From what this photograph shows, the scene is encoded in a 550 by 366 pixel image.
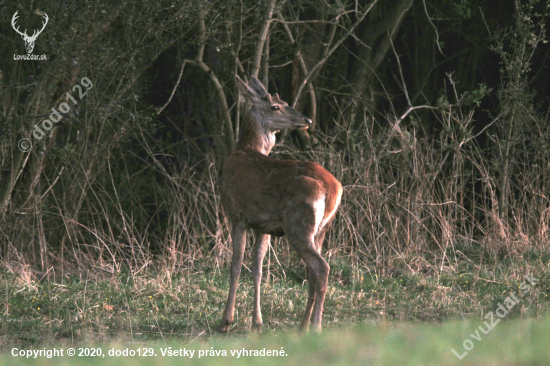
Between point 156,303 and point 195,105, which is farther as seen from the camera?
point 195,105

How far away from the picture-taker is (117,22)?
420 inches

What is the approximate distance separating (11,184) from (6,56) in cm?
177

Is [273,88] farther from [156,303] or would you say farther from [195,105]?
[156,303]

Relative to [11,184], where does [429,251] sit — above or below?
below

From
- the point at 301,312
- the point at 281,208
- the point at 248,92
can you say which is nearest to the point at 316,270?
the point at 281,208

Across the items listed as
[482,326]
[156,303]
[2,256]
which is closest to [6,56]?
[2,256]

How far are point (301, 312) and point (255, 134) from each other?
1876mm

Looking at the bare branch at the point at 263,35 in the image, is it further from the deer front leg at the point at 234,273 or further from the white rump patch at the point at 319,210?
the white rump patch at the point at 319,210

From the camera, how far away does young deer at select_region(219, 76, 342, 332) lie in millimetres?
6066

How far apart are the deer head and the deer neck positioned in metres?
0.02

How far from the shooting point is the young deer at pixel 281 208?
19.9 feet

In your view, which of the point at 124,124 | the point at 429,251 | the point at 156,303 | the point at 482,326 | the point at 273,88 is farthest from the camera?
the point at 273,88

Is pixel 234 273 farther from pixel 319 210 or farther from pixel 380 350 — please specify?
pixel 380 350

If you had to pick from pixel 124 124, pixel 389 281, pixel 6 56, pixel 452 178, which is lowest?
pixel 389 281
